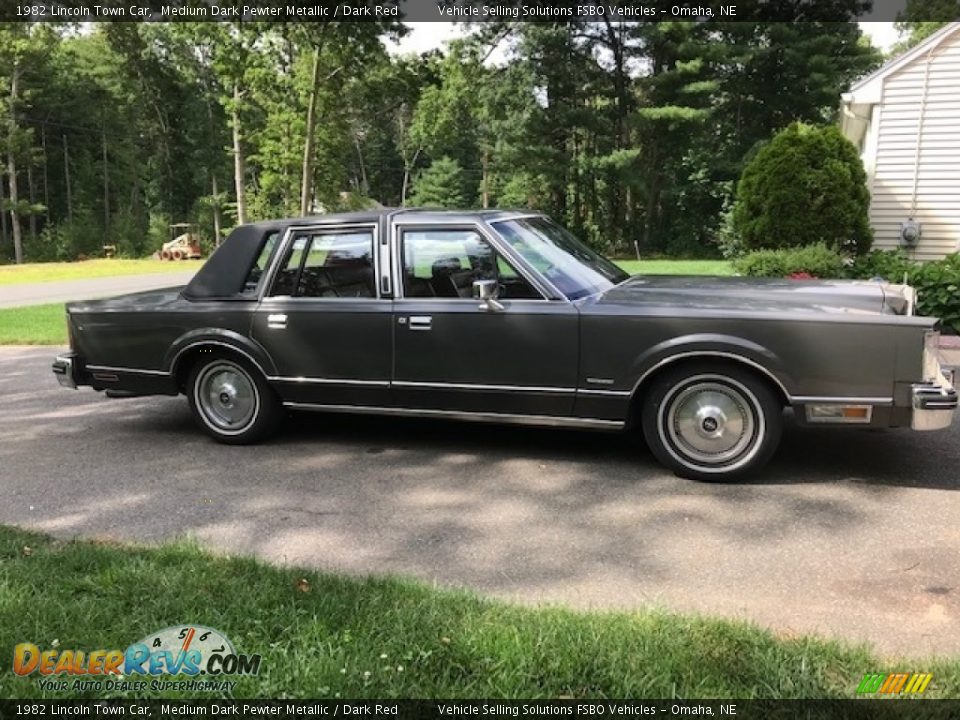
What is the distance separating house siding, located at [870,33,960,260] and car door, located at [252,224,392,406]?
38.8 ft

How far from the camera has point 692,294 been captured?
15.9 ft

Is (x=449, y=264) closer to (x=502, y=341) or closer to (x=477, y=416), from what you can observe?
(x=502, y=341)

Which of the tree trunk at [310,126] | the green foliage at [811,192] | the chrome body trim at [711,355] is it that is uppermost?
the tree trunk at [310,126]

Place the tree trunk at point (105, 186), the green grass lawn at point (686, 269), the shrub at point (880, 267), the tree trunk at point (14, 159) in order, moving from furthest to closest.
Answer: the tree trunk at point (105, 186) → the tree trunk at point (14, 159) → the green grass lawn at point (686, 269) → the shrub at point (880, 267)

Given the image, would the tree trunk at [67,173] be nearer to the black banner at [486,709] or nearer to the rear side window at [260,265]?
the rear side window at [260,265]

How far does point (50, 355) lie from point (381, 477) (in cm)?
686

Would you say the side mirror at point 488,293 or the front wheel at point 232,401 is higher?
the side mirror at point 488,293

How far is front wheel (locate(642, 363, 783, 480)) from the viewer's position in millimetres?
4418

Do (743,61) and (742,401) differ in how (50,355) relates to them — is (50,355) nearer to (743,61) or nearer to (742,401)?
(742,401)

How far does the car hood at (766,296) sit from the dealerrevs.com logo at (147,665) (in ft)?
9.68

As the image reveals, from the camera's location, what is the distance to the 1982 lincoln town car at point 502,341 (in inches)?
168

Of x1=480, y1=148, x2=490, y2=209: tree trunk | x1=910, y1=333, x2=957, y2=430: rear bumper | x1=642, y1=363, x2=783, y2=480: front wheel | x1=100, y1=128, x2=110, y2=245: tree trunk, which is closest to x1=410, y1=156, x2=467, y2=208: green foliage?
x1=480, y1=148, x2=490, y2=209: tree trunk

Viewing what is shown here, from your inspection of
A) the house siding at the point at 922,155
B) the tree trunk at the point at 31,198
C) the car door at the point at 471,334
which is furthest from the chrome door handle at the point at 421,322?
the tree trunk at the point at 31,198

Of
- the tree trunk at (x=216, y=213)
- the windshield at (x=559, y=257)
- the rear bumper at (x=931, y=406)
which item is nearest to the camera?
the rear bumper at (x=931, y=406)
